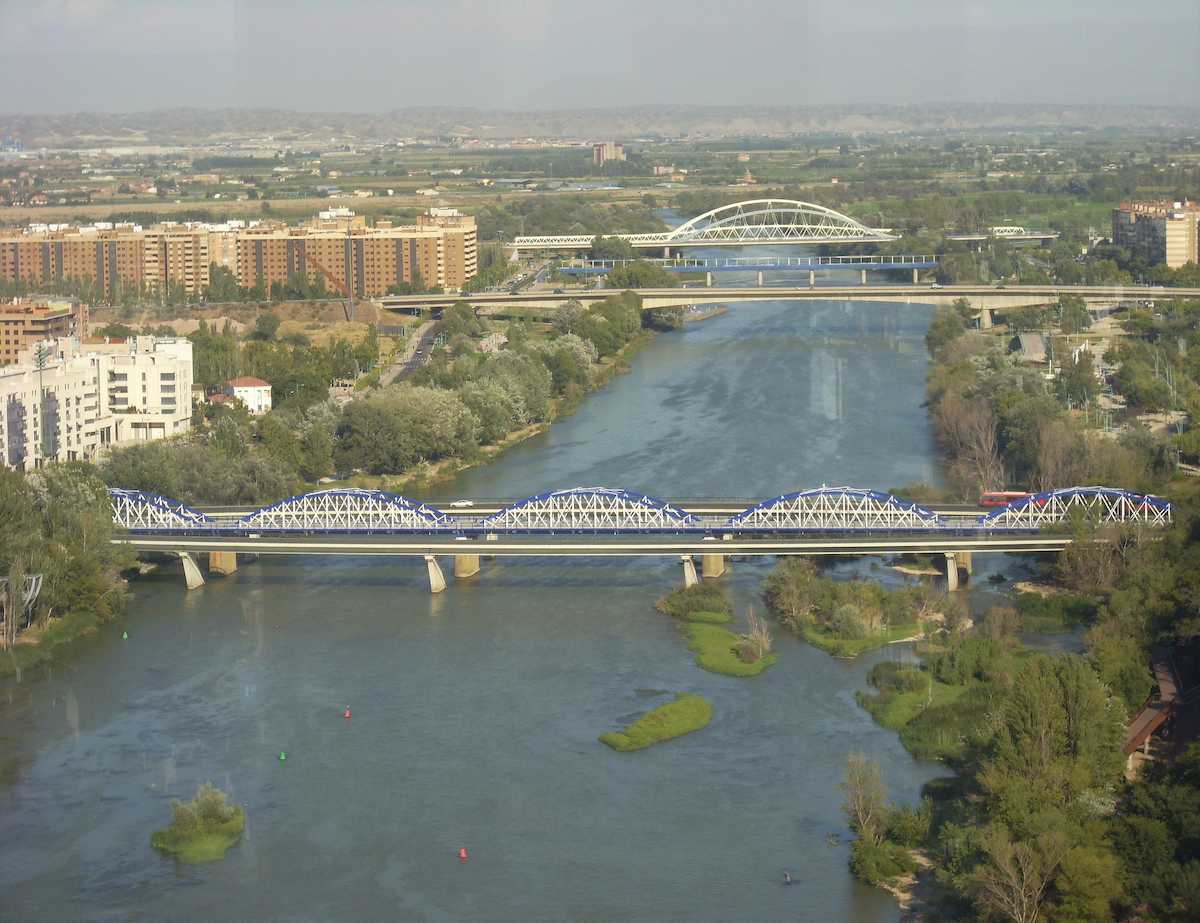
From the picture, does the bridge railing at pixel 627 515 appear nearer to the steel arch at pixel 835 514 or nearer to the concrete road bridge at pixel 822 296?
the steel arch at pixel 835 514

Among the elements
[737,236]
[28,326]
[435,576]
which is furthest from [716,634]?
[737,236]

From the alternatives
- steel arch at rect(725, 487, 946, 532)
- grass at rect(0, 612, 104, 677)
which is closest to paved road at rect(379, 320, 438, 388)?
steel arch at rect(725, 487, 946, 532)

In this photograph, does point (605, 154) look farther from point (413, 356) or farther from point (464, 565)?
point (464, 565)

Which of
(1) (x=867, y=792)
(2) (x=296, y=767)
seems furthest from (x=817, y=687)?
(2) (x=296, y=767)

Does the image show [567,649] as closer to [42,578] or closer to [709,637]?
[709,637]

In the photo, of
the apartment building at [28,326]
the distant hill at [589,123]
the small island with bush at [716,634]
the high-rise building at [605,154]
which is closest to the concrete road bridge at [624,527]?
the small island with bush at [716,634]

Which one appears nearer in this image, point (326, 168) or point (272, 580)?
point (272, 580)
